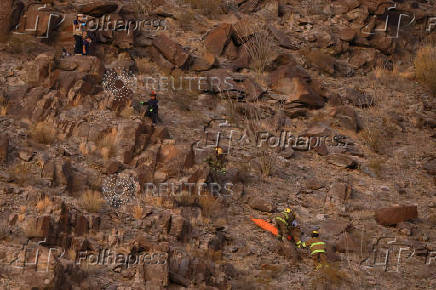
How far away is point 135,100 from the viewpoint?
1744cm

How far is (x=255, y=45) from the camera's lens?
2103 cm

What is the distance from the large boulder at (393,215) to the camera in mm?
16000

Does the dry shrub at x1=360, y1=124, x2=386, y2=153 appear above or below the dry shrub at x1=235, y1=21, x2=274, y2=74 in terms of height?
below

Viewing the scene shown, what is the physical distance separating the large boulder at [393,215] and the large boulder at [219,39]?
851 cm

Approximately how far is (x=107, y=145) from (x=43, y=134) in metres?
1.64

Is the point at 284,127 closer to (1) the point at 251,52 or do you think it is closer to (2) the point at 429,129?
(1) the point at 251,52

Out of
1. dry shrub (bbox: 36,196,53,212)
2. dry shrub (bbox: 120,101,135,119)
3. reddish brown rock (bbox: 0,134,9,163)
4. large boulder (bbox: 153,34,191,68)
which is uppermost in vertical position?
large boulder (bbox: 153,34,191,68)

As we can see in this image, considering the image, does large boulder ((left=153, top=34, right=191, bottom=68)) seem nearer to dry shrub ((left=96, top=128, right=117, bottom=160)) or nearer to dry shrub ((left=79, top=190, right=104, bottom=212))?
dry shrub ((left=96, top=128, right=117, bottom=160))

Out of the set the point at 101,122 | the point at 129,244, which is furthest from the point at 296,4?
the point at 129,244

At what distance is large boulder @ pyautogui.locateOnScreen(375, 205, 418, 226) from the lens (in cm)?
1600

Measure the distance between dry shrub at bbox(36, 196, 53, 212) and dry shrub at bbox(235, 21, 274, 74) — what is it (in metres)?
10.4

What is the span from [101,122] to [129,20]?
603cm

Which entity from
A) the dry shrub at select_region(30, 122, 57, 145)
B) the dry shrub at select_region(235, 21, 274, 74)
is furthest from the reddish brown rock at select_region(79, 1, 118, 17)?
the dry shrub at select_region(30, 122, 57, 145)

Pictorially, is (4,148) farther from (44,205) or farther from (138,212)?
(138,212)
